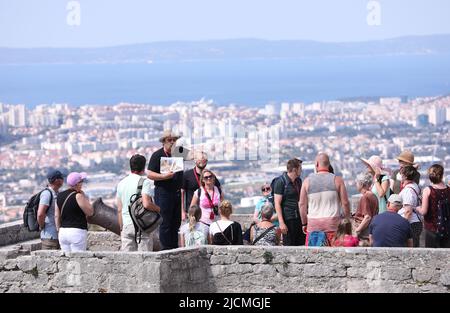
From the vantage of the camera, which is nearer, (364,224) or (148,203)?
(148,203)

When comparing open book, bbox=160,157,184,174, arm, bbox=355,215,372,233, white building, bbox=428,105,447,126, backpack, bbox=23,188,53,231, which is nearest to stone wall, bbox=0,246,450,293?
backpack, bbox=23,188,53,231

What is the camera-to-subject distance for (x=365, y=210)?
52.1ft

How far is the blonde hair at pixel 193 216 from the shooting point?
15.6m

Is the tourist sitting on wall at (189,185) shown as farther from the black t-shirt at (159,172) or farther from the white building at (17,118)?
the white building at (17,118)

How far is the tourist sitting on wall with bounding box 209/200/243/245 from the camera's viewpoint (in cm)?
1516

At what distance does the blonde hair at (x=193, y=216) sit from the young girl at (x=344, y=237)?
158 centimetres

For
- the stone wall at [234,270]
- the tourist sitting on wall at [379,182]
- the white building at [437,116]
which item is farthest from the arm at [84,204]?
the white building at [437,116]

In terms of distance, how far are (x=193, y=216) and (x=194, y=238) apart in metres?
0.25

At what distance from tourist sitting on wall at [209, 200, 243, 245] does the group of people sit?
0.03ft

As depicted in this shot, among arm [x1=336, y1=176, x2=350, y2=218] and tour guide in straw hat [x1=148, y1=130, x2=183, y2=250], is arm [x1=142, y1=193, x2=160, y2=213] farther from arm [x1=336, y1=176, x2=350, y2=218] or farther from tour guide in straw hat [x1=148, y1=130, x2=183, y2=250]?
arm [x1=336, y1=176, x2=350, y2=218]

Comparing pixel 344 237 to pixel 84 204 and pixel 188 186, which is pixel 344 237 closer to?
pixel 84 204

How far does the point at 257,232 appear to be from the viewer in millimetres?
15578

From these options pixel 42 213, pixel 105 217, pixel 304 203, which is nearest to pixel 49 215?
pixel 42 213
